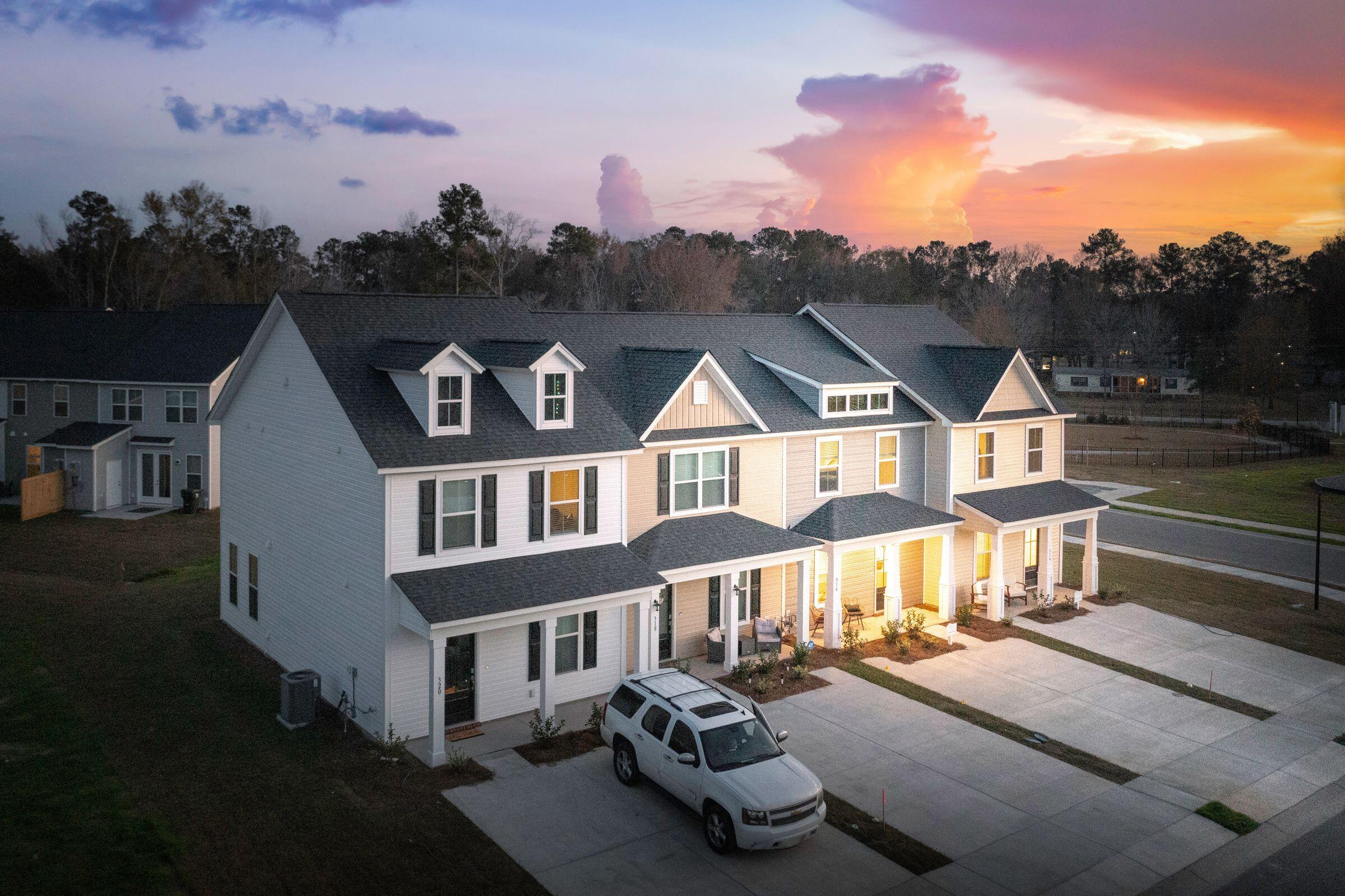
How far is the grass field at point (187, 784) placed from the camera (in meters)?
13.9

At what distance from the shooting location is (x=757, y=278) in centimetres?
10475

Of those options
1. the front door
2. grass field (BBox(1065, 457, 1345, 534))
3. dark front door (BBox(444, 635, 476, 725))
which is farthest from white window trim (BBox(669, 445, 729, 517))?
grass field (BBox(1065, 457, 1345, 534))

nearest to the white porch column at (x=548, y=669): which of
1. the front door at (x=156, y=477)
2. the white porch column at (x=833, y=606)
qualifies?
the white porch column at (x=833, y=606)

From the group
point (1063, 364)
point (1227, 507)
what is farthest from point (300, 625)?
point (1063, 364)

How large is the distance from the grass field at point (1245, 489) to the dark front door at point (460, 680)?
127ft

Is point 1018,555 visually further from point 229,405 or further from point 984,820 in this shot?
point 229,405

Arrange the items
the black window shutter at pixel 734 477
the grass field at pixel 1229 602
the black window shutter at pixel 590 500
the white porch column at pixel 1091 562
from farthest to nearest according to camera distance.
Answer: the white porch column at pixel 1091 562 < the grass field at pixel 1229 602 < the black window shutter at pixel 734 477 < the black window shutter at pixel 590 500

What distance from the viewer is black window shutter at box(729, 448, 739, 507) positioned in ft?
82.3

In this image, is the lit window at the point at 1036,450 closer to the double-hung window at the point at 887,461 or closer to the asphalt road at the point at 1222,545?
the double-hung window at the point at 887,461

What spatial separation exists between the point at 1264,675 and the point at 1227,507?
26445 millimetres

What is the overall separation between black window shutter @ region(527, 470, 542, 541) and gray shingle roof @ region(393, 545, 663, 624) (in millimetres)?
515

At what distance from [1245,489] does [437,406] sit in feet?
160

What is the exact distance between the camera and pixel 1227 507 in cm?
4728

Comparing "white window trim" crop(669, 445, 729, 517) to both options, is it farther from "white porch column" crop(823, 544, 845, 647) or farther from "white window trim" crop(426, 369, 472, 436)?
"white window trim" crop(426, 369, 472, 436)
